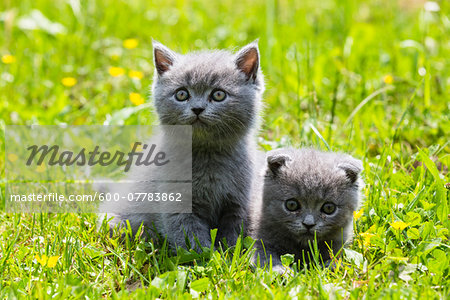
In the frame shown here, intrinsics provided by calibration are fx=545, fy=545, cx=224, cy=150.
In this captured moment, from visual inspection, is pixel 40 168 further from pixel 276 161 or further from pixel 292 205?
pixel 292 205

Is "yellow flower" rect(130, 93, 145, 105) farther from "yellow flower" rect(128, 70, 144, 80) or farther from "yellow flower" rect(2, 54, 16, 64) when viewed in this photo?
"yellow flower" rect(2, 54, 16, 64)

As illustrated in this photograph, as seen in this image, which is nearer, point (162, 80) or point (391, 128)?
point (162, 80)

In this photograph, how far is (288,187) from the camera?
11.0 feet

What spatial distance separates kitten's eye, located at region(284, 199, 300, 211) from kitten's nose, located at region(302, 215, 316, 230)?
4.7 inches

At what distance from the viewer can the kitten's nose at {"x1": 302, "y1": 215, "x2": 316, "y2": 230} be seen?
323 cm

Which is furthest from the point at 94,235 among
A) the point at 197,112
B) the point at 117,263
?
the point at 197,112

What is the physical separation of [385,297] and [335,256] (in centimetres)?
49

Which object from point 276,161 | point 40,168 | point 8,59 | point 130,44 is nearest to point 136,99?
point 40,168

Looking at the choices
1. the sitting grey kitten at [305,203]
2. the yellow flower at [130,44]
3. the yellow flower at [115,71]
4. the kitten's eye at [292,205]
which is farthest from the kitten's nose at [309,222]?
the yellow flower at [130,44]

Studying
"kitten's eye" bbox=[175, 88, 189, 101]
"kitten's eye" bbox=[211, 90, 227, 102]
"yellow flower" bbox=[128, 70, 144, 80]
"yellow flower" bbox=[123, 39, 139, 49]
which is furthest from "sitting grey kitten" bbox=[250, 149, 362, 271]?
"yellow flower" bbox=[123, 39, 139, 49]

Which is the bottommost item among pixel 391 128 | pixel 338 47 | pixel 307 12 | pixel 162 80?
pixel 391 128

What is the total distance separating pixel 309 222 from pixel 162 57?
149 centimetres

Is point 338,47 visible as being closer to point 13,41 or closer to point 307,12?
point 307,12

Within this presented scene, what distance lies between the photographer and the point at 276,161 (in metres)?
3.41
